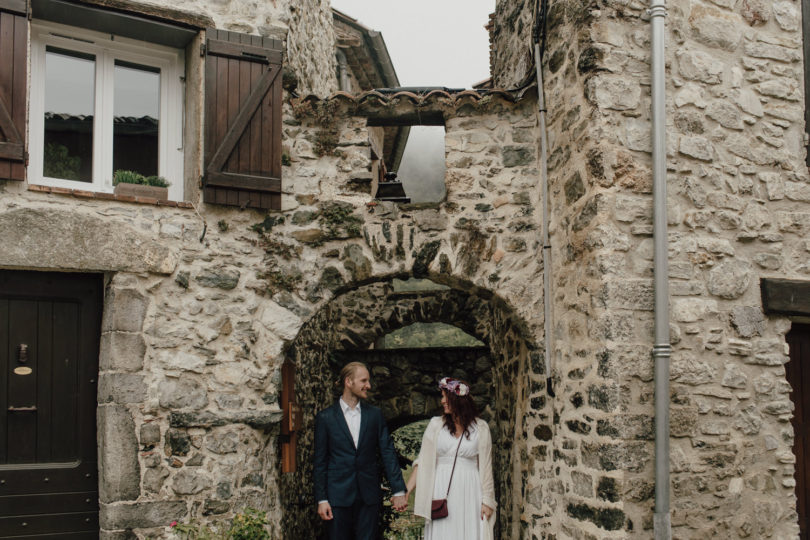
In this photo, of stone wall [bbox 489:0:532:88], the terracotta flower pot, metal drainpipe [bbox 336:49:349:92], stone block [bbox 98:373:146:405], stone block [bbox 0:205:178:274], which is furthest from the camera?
metal drainpipe [bbox 336:49:349:92]

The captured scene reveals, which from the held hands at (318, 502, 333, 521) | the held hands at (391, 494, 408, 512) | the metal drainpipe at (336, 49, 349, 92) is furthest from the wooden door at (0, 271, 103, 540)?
the metal drainpipe at (336, 49, 349, 92)

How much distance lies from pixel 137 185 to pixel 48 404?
151 cm

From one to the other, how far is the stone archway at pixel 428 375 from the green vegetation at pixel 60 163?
1935 mm

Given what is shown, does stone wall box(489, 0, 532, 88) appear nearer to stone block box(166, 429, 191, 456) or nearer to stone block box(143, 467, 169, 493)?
stone block box(166, 429, 191, 456)

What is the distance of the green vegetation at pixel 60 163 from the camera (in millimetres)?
4961

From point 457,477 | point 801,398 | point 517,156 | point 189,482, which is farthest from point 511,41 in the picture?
point 189,482

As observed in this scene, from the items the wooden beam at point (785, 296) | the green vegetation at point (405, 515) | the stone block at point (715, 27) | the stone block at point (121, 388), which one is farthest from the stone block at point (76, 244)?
the green vegetation at point (405, 515)

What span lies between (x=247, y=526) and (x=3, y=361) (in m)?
1.82

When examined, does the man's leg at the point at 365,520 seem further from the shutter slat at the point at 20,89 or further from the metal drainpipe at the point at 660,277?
the shutter slat at the point at 20,89

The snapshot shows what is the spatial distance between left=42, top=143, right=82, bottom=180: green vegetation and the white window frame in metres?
0.03

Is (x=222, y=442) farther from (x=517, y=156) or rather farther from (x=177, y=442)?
(x=517, y=156)

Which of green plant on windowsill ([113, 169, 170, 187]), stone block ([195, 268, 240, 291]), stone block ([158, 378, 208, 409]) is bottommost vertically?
stone block ([158, 378, 208, 409])

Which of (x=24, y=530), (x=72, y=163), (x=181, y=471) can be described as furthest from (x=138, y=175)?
(x=24, y=530)

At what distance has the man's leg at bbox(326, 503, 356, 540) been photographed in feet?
17.0
